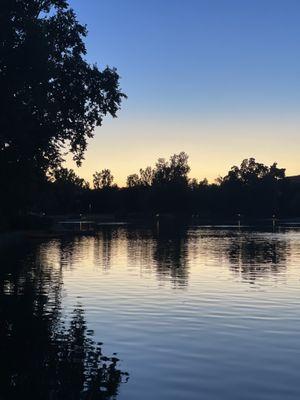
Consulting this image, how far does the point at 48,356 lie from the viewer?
42.7ft

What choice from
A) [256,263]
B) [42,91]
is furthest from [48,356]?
[256,263]

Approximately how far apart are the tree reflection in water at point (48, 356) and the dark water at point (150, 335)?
0.02 metres

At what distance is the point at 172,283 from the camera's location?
89.0ft

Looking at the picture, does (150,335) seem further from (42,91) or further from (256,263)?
(256,263)

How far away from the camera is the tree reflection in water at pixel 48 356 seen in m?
10.4

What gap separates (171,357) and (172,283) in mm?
13968

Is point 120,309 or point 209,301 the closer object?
point 120,309

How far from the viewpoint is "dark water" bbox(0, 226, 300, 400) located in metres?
10.8

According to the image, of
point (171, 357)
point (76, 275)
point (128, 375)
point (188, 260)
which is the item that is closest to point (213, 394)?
point (128, 375)

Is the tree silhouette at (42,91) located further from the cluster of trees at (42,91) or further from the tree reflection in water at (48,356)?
the tree reflection in water at (48,356)

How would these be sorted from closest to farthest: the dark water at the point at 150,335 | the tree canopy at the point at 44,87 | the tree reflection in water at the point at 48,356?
1. the tree reflection in water at the point at 48,356
2. the dark water at the point at 150,335
3. the tree canopy at the point at 44,87

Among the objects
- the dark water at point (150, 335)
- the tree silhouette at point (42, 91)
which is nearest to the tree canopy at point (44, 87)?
the tree silhouette at point (42, 91)

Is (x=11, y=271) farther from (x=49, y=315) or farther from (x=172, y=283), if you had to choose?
(x=49, y=315)

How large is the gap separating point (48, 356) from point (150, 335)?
345 cm
